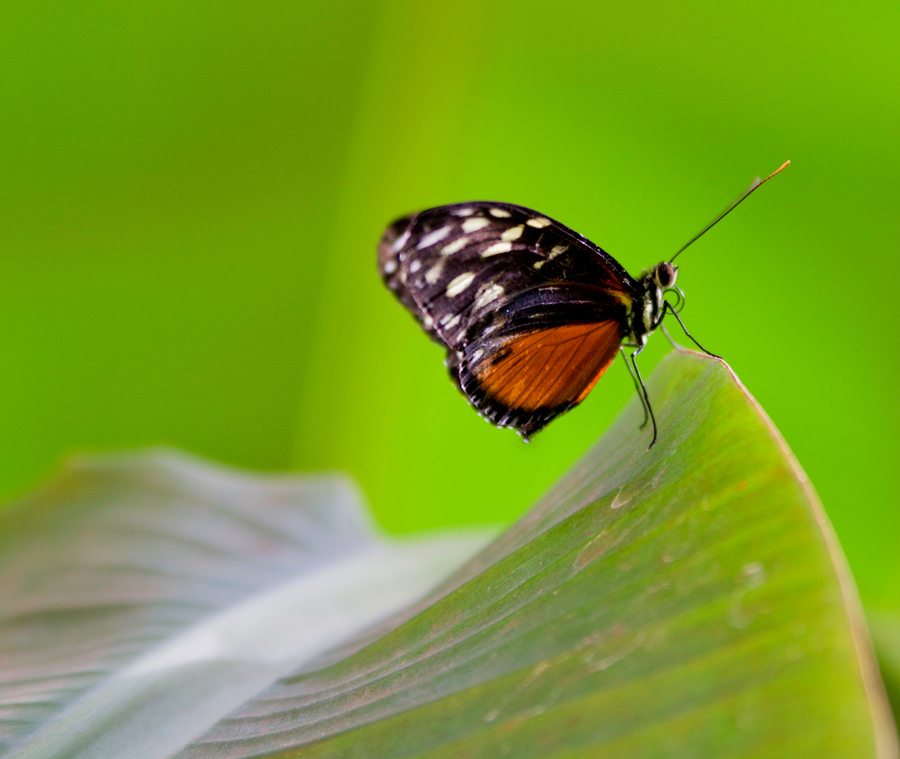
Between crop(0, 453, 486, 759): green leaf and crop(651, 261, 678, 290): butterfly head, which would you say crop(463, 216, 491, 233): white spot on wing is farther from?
crop(0, 453, 486, 759): green leaf

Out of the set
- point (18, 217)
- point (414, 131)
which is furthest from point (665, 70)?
point (18, 217)

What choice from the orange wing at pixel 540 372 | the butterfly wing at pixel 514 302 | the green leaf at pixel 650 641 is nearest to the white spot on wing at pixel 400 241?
the butterfly wing at pixel 514 302

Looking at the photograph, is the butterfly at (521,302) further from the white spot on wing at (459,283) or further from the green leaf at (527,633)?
the green leaf at (527,633)

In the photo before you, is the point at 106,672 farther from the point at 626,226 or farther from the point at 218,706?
the point at 626,226

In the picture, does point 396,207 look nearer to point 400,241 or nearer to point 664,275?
point 400,241

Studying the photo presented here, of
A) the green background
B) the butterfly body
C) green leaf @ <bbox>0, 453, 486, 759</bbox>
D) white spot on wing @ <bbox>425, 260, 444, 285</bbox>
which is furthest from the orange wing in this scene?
the green background

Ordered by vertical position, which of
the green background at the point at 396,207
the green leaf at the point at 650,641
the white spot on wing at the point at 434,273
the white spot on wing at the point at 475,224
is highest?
the green background at the point at 396,207
